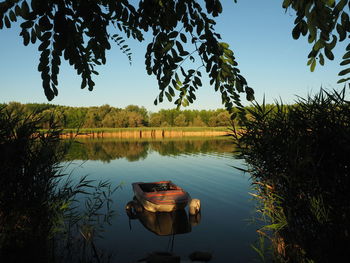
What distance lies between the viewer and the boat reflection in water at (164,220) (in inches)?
542

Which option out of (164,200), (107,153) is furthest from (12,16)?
(107,153)

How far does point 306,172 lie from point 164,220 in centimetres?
1161

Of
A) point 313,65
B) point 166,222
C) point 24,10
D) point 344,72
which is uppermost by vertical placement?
point 24,10

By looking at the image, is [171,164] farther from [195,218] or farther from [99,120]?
[99,120]

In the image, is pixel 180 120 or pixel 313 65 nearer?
pixel 313 65

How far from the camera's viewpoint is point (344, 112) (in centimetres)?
470

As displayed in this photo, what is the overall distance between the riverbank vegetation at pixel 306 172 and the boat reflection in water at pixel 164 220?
8577 mm

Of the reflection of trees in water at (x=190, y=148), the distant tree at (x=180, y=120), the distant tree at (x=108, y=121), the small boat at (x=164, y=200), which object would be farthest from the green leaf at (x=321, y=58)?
the distant tree at (x=180, y=120)

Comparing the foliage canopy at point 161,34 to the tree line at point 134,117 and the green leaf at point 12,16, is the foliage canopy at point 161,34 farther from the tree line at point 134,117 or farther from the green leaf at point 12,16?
the tree line at point 134,117

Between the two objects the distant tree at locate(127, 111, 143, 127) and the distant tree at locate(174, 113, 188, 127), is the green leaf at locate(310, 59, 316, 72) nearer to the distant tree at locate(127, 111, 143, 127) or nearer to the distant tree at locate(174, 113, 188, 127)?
the distant tree at locate(127, 111, 143, 127)

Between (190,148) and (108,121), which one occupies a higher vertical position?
(108,121)

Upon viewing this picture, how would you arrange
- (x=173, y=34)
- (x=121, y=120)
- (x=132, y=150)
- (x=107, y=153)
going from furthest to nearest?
(x=121, y=120) < (x=132, y=150) < (x=107, y=153) < (x=173, y=34)

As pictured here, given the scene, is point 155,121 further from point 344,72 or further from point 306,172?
point 344,72

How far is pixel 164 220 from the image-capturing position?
49.6 ft
